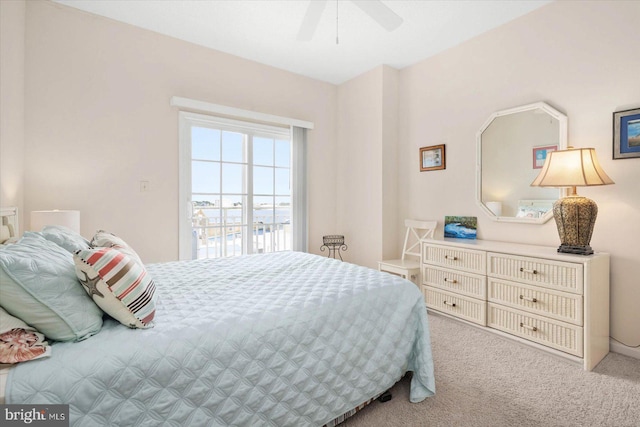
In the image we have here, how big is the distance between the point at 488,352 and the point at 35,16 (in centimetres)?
439

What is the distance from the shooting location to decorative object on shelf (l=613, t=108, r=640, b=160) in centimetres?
216

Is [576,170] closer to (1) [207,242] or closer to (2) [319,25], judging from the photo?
(2) [319,25]

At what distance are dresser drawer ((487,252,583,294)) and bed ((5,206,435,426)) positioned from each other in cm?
111

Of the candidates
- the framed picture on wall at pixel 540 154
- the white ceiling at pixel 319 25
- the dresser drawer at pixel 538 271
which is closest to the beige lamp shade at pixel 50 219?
the white ceiling at pixel 319 25

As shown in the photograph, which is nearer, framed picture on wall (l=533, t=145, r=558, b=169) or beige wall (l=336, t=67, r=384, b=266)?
framed picture on wall (l=533, t=145, r=558, b=169)

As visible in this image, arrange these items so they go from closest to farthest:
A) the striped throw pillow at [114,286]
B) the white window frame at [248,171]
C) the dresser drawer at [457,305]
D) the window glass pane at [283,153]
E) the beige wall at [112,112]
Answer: the striped throw pillow at [114,286], the beige wall at [112,112], the dresser drawer at [457,305], the white window frame at [248,171], the window glass pane at [283,153]

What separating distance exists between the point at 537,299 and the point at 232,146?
10.7 ft

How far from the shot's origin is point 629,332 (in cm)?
222

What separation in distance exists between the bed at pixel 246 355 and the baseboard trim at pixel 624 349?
1664 millimetres

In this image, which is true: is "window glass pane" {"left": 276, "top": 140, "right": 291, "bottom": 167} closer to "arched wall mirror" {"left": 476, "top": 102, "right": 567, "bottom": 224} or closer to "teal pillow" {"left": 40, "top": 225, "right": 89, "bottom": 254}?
"arched wall mirror" {"left": 476, "top": 102, "right": 567, "bottom": 224}

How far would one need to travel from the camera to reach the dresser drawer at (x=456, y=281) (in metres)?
2.64

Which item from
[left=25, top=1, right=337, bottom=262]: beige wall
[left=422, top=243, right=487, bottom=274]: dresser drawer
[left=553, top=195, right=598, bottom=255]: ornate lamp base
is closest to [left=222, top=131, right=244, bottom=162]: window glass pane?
[left=25, top=1, right=337, bottom=262]: beige wall

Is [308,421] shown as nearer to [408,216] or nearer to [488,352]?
[488,352]

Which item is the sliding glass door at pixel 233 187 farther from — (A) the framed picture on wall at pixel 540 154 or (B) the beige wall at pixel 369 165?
(A) the framed picture on wall at pixel 540 154
